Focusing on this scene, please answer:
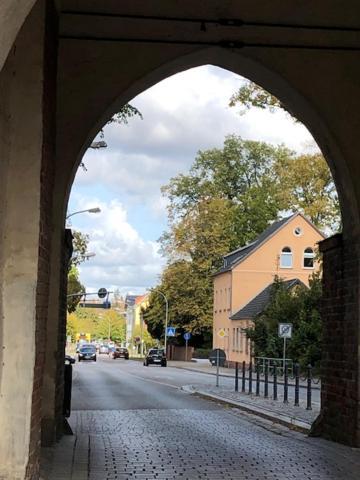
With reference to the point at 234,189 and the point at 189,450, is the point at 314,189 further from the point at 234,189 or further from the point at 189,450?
the point at 189,450

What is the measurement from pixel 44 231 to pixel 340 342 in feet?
19.4

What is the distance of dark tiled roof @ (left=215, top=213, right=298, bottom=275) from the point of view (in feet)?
203

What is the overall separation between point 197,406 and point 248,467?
1030 cm

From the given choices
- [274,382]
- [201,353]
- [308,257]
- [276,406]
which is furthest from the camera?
[201,353]

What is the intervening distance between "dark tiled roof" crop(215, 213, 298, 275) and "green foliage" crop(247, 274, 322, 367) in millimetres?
19827

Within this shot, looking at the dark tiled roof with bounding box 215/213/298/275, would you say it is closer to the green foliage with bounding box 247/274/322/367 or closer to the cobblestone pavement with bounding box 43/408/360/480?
the green foliage with bounding box 247/274/322/367

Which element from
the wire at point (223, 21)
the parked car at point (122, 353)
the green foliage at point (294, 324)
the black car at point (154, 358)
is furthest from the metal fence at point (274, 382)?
the parked car at point (122, 353)

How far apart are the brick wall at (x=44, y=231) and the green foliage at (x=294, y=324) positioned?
2878cm

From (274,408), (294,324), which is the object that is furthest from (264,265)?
(274,408)

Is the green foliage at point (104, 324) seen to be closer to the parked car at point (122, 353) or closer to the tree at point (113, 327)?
the tree at point (113, 327)

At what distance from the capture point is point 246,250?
64.9 meters

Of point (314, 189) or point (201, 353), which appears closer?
point (314, 189)

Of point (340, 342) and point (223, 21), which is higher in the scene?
point (223, 21)

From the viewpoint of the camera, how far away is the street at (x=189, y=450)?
8.55 meters
